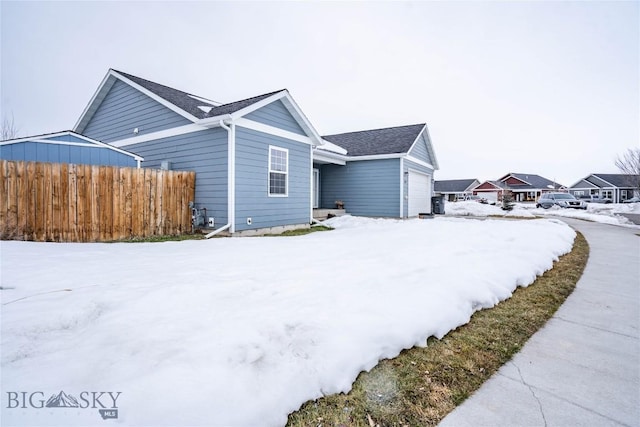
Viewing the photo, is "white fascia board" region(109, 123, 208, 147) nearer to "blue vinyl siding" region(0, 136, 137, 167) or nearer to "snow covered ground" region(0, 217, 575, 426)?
"blue vinyl siding" region(0, 136, 137, 167)

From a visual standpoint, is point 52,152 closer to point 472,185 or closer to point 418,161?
point 418,161

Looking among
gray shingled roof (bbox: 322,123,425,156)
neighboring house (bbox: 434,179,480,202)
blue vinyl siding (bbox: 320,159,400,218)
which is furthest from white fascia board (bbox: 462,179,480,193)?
blue vinyl siding (bbox: 320,159,400,218)

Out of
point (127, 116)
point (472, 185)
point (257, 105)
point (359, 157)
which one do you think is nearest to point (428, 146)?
point (359, 157)

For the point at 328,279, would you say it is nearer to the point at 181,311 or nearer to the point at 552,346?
the point at 181,311

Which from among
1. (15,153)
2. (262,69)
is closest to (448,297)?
(15,153)

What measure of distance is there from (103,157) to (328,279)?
832 cm

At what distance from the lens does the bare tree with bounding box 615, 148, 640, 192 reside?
966 inches

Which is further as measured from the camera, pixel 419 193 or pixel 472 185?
pixel 472 185

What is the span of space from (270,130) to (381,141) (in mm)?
7917

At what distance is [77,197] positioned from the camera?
5.96 meters

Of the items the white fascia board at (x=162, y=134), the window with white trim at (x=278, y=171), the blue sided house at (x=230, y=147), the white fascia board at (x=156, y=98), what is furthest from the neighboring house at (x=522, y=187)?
the white fascia board at (x=156, y=98)

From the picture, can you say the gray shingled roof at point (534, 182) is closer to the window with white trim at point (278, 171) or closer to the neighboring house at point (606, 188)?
the neighboring house at point (606, 188)

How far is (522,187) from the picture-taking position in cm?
5081

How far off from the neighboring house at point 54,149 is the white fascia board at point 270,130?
4.26 m
